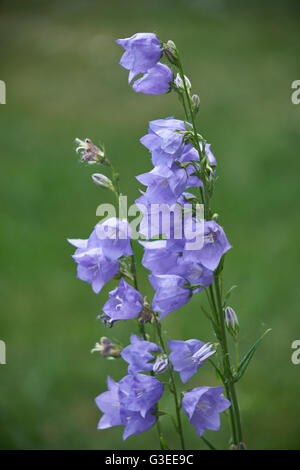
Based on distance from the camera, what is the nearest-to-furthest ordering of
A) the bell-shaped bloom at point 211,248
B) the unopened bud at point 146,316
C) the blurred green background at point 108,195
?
the bell-shaped bloom at point 211,248, the unopened bud at point 146,316, the blurred green background at point 108,195

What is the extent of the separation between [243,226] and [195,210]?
6.26ft

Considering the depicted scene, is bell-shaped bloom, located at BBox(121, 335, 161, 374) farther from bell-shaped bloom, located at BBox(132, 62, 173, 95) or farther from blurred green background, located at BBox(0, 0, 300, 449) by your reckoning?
blurred green background, located at BBox(0, 0, 300, 449)

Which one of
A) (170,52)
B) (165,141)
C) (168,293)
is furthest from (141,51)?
(168,293)

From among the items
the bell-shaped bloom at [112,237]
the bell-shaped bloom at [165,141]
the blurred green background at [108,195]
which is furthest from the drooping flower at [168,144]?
the blurred green background at [108,195]

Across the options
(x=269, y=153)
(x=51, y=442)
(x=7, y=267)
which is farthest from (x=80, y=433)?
(x=269, y=153)

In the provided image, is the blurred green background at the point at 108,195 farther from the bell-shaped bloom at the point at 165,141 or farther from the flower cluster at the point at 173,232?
the bell-shaped bloom at the point at 165,141

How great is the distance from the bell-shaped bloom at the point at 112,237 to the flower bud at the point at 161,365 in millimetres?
188

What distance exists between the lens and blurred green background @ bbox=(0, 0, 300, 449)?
1765mm

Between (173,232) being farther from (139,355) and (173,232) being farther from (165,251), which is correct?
(139,355)

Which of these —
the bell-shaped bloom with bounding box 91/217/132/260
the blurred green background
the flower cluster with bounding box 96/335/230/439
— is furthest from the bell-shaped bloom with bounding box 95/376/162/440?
the blurred green background

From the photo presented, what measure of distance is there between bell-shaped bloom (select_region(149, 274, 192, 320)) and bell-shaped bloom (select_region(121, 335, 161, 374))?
61 millimetres

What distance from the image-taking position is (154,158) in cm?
91

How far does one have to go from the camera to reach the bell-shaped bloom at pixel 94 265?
2.99 feet
